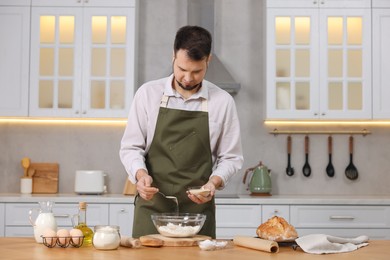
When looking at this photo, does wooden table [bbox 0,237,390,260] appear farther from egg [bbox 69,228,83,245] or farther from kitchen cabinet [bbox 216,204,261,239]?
kitchen cabinet [bbox 216,204,261,239]

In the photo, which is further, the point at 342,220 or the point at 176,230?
the point at 342,220

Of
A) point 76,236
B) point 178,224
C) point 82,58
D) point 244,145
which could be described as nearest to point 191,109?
point 178,224

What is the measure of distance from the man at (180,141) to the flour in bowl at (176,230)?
1.39 feet

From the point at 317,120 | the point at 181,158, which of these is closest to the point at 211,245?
the point at 181,158

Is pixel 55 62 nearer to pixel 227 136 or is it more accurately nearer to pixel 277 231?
pixel 227 136

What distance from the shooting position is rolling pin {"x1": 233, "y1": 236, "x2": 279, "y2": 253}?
8.38 ft

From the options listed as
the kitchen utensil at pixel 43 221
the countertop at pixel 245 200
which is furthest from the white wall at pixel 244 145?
the kitchen utensil at pixel 43 221

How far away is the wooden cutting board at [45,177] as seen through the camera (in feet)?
18.1

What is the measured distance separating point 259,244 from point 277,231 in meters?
0.14

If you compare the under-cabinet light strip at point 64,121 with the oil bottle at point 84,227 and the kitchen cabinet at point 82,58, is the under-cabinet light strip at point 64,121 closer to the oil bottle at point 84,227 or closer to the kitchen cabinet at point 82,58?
the kitchen cabinet at point 82,58

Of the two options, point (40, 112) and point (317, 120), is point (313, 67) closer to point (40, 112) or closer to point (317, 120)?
point (317, 120)

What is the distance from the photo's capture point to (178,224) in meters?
2.75

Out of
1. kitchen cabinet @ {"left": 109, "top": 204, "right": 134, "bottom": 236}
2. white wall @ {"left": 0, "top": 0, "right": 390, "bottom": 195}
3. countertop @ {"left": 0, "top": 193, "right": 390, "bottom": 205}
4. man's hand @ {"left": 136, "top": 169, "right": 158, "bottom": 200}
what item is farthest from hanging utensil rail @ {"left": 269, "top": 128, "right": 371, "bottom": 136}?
man's hand @ {"left": 136, "top": 169, "right": 158, "bottom": 200}

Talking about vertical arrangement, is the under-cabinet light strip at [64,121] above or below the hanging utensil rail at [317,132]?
above
